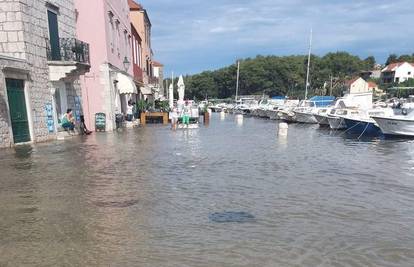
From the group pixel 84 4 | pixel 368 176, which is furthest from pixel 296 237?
pixel 84 4

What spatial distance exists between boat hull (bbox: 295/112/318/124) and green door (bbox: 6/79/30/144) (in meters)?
25.2

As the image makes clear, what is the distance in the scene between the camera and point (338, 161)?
507 inches

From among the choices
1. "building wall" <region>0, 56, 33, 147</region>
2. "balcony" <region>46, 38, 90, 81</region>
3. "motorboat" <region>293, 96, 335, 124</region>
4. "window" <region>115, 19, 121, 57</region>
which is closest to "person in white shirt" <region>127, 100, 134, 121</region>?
"window" <region>115, 19, 121, 57</region>

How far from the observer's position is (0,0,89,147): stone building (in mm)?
15703

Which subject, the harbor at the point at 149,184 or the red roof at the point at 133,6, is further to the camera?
the red roof at the point at 133,6

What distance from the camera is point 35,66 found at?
685 inches

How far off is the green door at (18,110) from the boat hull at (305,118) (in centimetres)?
2524

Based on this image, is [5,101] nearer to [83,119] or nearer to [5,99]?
[5,99]

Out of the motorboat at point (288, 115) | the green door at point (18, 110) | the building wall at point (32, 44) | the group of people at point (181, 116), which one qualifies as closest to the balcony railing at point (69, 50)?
the building wall at point (32, 44)

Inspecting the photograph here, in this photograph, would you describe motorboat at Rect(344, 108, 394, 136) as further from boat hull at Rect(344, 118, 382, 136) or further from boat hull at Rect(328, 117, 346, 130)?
boat hull at Rect(328, 117, 346, 130)

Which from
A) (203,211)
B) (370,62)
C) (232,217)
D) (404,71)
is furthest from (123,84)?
(370,62)

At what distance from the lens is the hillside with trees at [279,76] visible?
111 m

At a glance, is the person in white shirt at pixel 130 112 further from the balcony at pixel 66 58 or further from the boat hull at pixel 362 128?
the boat hull at pixel 362 128

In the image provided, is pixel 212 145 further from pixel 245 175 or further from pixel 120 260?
pixel 120 260
